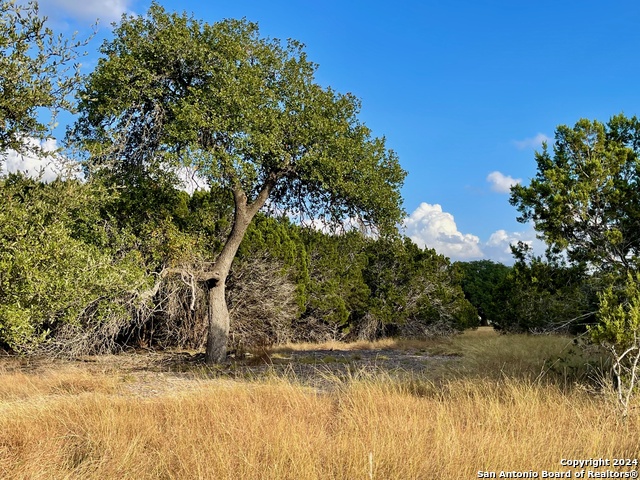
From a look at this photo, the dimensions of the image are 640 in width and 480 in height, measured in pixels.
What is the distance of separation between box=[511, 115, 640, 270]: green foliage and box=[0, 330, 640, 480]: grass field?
10.7 feet

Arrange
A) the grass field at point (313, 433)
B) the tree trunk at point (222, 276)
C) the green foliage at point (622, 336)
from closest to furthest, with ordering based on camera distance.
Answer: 1. the grass field at point (313, 433)
2. the green foliage at point (622, 336)
3. the tree trunk at point (222, 276)

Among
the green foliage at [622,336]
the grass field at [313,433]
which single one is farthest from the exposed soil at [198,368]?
the green foliage at [622,336]

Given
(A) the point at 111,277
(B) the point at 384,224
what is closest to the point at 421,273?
(B) the point at 384,224

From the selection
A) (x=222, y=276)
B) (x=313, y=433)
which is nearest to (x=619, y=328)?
(x=313, y=433)

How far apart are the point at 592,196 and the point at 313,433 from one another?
23.4 feet

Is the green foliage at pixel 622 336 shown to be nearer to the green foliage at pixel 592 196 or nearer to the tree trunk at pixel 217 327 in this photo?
the green foliage at pixel 592 196

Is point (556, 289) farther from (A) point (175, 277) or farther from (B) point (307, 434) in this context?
(A) point (175, 277)

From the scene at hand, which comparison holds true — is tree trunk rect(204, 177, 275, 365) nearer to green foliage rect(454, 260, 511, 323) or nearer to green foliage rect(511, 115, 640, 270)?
green foliage rect(511, 115, 640, 270)

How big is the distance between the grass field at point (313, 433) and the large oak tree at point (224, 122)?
19.6ft

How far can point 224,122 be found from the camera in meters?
11.0

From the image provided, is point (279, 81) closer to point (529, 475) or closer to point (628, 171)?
point (628, 171)

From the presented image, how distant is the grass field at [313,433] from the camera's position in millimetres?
4273

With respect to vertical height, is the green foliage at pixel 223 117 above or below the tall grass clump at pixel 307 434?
above

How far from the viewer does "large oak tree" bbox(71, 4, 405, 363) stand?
439 inches
